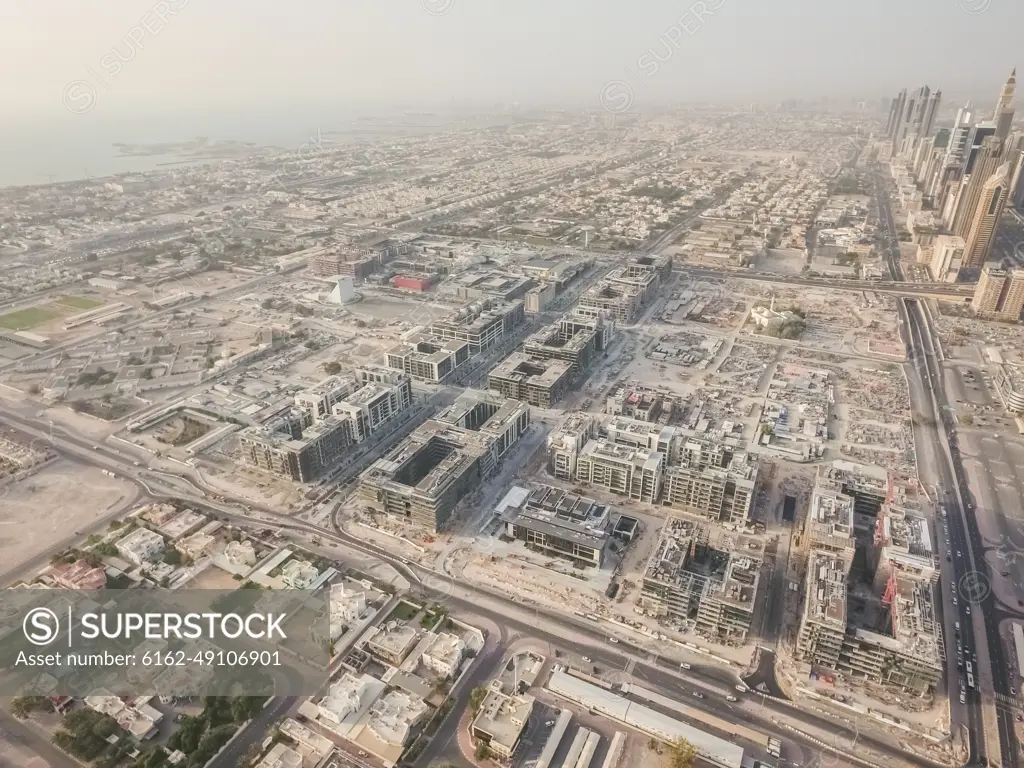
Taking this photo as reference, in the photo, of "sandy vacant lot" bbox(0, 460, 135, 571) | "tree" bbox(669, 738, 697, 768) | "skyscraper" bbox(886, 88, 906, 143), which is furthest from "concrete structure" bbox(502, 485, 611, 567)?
"skyscraper" bbox(886, 88, 906, 143)

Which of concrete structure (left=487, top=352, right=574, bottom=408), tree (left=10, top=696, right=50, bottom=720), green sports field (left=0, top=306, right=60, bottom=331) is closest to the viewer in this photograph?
tree (left=10, top=696, right=50, bottom=720)

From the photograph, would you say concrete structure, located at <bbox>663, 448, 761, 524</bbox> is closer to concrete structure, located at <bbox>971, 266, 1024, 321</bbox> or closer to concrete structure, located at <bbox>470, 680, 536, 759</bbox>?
concrete structure, located at <bbox>470, 680, 536, 759</bbox>

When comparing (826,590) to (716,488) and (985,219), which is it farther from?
(985,219)

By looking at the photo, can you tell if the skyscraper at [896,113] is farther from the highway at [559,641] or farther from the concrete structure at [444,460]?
the highway at [559,641]

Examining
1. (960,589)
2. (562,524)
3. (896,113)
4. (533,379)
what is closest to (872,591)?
(960,589)

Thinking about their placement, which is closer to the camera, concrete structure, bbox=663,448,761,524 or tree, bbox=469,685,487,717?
tree, bbox=469,685,487,717
